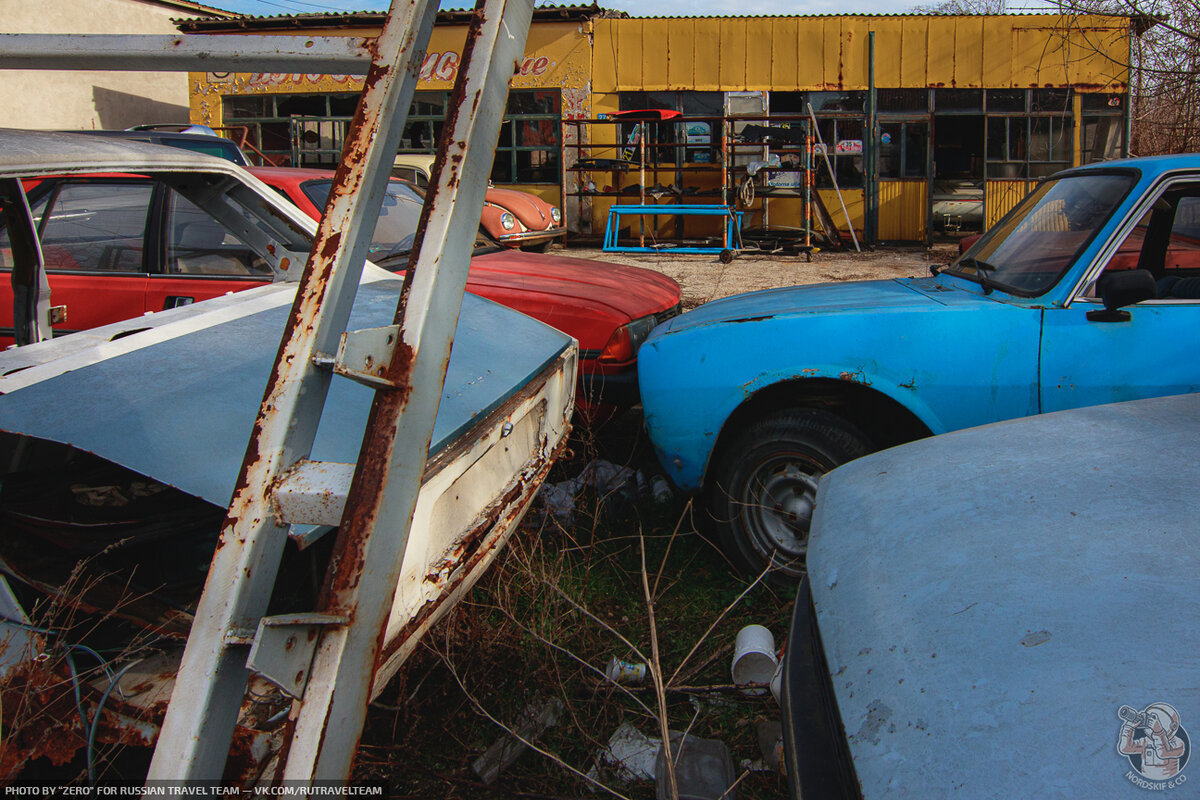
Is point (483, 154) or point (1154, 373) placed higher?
point (483, 154)

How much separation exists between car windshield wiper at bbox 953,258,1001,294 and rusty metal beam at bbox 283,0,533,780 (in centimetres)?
240

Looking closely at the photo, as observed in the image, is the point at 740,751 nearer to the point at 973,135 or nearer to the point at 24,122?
the point at 973,135

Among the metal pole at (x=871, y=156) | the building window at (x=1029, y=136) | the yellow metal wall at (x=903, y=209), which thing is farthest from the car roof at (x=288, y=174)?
the building window at (x=1029, y=136)

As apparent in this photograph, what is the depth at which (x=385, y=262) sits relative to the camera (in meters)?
4.24

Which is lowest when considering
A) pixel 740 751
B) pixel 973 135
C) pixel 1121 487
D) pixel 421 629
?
pixel 740 751

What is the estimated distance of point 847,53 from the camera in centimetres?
1395

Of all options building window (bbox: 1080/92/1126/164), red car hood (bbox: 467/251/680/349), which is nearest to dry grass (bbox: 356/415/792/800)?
red car hood (bbox: 467/251/680/349)

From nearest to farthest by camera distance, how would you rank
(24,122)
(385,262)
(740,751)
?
(740,751), (385,262), (24,122)

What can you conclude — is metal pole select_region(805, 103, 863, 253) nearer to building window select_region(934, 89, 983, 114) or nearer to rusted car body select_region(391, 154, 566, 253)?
building window select_region(934, 89, 983, 114)

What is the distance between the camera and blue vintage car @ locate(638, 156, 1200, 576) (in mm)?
2713

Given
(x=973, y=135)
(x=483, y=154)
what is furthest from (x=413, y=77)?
(x=973, y=135)

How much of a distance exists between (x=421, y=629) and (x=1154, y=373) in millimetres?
2548

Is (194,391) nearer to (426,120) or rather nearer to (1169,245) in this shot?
(1169,245)

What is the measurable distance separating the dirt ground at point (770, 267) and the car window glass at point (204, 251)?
4.76m
